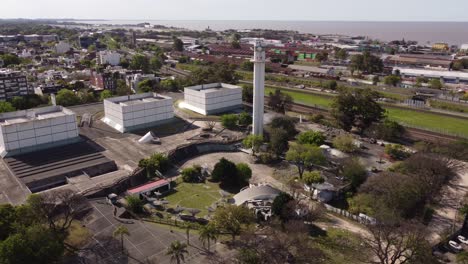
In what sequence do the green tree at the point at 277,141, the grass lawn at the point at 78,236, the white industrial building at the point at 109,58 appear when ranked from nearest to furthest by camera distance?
the grass lawn at the point at 78,236
the green tree at the point at 277,141
the white industrial building at the point at 109,58

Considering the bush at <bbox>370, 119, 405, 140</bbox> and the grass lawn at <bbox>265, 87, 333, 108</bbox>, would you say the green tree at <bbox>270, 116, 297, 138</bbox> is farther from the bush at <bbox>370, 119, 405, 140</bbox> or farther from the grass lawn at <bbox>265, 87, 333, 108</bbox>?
the grass lawn at <bbox>265, 87, 333, 108</bbox>

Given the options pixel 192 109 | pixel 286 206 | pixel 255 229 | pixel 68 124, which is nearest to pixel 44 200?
pixel 255 229

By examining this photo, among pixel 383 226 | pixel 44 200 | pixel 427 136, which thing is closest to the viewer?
pixel 383 226

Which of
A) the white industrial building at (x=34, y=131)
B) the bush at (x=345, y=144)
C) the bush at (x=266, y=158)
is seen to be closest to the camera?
the white industrial building at (x=34, y=131)

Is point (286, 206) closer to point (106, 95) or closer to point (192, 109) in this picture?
point (192, 109)

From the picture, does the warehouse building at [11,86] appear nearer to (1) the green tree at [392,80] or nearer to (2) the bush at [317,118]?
(2) the bush at [317,118]

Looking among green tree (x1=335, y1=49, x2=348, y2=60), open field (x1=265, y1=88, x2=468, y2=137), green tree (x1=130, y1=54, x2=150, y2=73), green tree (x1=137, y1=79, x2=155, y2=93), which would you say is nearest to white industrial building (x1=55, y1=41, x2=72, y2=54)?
green tree (x1=130, y1=54, x2=150, y2=73)

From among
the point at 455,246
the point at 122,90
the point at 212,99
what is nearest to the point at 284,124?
the point at 212,99

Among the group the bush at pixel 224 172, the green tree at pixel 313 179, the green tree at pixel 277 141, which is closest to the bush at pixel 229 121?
the green tree at pixel 277 141
